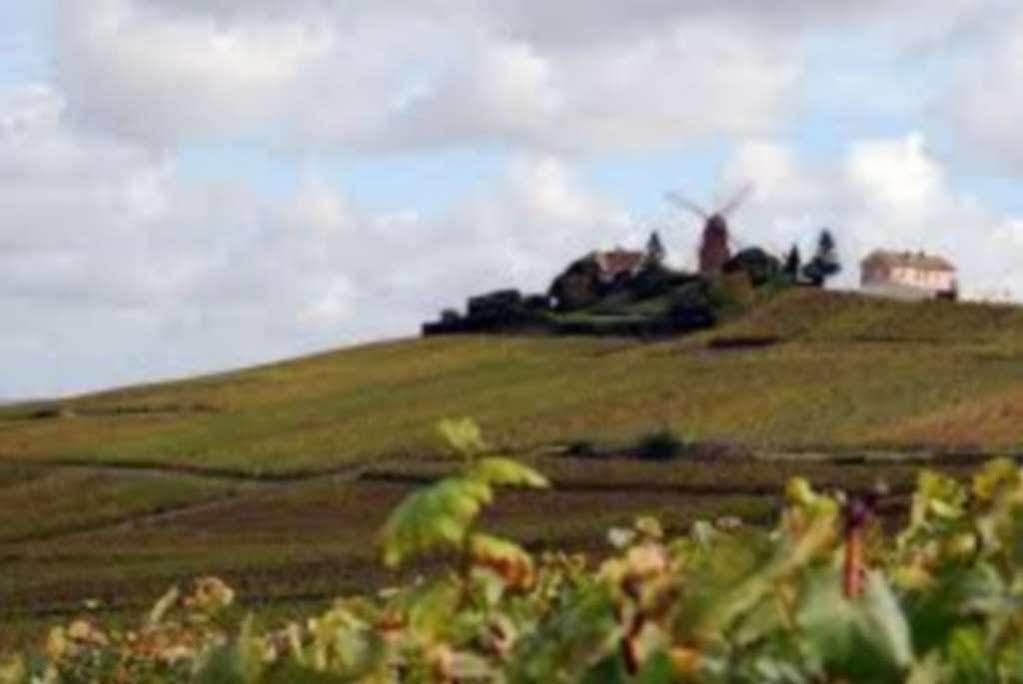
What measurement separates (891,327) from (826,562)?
12326cm

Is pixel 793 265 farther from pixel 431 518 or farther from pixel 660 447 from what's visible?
pixel 431 518

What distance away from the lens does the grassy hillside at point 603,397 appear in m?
101

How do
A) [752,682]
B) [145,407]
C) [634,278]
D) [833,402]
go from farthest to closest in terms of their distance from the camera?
[634,278] < [145,407] < [833,402] < [752,682]

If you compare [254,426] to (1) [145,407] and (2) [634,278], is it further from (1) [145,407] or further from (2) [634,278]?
(2) [634,278]

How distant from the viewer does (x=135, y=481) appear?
98625 millimetres

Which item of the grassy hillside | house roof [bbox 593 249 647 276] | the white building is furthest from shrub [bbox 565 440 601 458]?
the white building

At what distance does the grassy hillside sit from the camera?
10144 centimetres

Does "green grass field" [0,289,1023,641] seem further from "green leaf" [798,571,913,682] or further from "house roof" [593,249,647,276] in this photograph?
"green leaf" [798,571,913,682]

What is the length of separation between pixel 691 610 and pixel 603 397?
362ft

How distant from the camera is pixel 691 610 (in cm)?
259

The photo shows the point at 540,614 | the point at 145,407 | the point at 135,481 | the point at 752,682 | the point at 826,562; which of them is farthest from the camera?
the point at 145,407

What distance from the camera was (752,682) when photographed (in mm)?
2533

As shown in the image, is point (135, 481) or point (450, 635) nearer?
point (450, 635)

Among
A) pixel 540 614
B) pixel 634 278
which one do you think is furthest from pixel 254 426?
pixel 540 614
